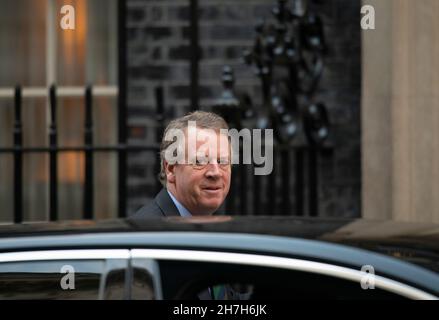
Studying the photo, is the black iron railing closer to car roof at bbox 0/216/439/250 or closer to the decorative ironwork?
the decorative ironwork

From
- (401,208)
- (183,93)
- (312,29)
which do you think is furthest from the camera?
(183,93)

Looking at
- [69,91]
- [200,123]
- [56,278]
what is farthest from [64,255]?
[69,91]

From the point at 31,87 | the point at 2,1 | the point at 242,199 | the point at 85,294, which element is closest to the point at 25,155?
the point at 31,87

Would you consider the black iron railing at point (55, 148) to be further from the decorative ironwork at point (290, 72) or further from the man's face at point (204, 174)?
the man's face at point (204, 174)

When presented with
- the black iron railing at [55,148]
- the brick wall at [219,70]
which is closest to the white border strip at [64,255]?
the black iron railing at [55,148]

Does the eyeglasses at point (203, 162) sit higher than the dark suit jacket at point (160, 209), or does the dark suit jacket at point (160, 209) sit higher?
the eyeglasses at point (203, 162)

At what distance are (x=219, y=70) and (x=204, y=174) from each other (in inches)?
181

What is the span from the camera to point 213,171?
4062mm

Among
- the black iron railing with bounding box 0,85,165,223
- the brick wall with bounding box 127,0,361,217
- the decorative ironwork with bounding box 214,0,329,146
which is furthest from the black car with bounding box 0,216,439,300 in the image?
the brick wall with bounding box 127,0,361,217

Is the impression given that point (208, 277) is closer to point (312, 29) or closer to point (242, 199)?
point (242, 199)

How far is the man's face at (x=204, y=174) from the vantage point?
160 inches

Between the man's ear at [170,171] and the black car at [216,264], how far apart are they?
2.80 feet

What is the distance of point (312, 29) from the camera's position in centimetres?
811
